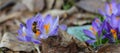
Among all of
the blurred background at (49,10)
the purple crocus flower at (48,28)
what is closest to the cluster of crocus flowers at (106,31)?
the purple crocus flower at (48,28)

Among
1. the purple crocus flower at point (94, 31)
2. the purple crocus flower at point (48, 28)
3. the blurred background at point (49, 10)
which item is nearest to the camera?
the purple crocus flower at point (48, 28)

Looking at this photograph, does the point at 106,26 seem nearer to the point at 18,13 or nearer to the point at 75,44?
the point at 75,44

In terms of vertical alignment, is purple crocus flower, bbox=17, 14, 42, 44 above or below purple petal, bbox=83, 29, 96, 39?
above

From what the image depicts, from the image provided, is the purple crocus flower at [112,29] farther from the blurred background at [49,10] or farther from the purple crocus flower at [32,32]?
the blurred background at [49,10]

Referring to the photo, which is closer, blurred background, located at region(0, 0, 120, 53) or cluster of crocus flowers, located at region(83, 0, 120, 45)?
cluster of crocus flowers, located at region(83, 0, 120, 45)

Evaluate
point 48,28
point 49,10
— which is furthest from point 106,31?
point 49,10

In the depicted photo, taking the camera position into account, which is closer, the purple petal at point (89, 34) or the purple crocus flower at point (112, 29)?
the purple crocus flower at point (112, 29)

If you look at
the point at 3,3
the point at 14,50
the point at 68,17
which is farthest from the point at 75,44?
the point at 3,3

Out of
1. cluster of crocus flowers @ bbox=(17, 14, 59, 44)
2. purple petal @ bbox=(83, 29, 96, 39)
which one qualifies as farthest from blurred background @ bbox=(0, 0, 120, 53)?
cluster of crocus flowers @ bbox=(17, 14, 59, 44)

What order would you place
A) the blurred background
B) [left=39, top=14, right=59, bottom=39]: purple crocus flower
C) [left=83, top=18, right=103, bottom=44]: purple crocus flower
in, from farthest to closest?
the blurred background, [left=83, top=18, right=103, bottom=44]: purple crocus flower, [left=39, top=14, right=59, bottom=39]: purple crocus flower

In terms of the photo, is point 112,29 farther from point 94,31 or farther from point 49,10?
point 49,10

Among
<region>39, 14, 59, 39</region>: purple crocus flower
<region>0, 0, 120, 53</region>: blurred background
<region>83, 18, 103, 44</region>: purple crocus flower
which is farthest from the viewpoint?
<region>0, 0, 120, 53</region>: blurred background

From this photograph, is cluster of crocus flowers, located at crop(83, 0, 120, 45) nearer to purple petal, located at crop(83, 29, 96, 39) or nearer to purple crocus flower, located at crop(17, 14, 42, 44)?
purple petal, located at crop(83, 29, 96, 39)
